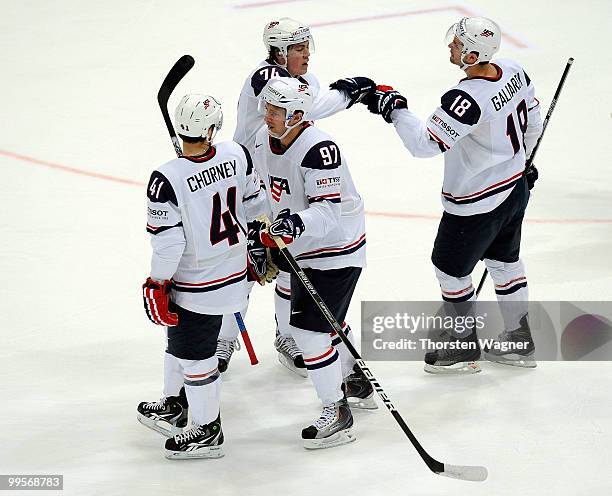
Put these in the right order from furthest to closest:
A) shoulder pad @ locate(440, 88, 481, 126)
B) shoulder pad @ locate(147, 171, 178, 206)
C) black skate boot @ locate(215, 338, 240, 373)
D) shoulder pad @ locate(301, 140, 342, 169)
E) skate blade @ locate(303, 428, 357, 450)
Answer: black skate boot @ locate(215, 338, 240, 373) < shoulder pad @ locate(440, 88, 481, 126) < skate blade @ locate(303, 428, 357, 450) < shoulder pad @ locate(301, 140, 342, 169) < shoulder pad @ locate(147, 171, 178, 206)

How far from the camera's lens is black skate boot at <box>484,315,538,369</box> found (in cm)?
461

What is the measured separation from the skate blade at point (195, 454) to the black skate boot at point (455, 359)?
113 cm

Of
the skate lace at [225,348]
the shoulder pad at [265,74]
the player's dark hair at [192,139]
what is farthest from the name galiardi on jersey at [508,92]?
the skate lace at [225,348]

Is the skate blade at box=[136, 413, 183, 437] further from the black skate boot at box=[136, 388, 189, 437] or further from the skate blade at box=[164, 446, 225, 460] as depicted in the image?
the skate blade at box=[164, 446, 225, 460]

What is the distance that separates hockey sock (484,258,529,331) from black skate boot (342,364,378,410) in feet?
2.57

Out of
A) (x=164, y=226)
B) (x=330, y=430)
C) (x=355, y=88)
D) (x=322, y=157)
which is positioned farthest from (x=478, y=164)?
(x=164, y=226)

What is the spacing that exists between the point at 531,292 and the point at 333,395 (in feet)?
5.37

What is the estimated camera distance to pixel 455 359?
15.1 ft

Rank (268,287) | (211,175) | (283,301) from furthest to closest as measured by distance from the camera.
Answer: (268,287) → (283,301) → (211,175)

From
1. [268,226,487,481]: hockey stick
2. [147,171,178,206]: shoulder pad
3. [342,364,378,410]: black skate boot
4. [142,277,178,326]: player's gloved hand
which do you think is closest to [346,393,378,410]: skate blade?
[342,364,378,410]: black skate boot

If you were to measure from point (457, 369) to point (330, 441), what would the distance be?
85 cm

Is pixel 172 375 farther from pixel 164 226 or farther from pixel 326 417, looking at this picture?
pixel 164 226

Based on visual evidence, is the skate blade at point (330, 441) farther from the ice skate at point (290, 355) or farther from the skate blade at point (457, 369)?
the skate blade at point (457, 369)

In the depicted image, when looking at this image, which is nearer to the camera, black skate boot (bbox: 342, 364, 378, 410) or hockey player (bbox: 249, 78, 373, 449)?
hockey player (bbox: 249, 78, 373, 449)
